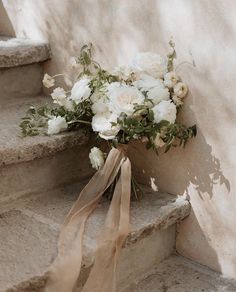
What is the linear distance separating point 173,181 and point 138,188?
12 centimetres

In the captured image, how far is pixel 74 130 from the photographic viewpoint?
5.56ft

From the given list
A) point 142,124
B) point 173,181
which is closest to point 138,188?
point 173,181

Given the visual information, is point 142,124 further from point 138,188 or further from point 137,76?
point 138,188

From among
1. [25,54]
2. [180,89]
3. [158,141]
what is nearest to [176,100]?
[180,89]

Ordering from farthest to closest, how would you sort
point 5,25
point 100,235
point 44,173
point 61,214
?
1. point 5,25
2. point 44,173
3. point 61,214
4. point 100,235

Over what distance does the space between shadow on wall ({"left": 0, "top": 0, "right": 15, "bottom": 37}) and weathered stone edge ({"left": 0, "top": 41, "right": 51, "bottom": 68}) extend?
21cm

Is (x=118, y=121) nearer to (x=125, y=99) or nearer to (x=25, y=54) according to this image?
(x=125, y=99)

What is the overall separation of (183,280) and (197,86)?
617 millimetres

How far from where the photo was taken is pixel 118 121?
4.84ft

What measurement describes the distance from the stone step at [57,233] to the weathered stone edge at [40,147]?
15 cm

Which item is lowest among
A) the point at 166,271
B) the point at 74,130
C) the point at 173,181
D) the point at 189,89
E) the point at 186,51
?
the point at 166,271

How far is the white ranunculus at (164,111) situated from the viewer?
149 centimetres

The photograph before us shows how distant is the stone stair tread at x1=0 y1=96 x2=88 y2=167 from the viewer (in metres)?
1.53

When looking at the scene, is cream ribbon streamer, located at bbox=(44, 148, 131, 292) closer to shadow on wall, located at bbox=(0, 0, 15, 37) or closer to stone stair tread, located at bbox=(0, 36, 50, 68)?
stone stair tread, located at bbox=(0, 36, 50, 68)
